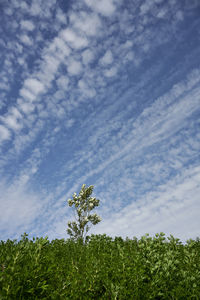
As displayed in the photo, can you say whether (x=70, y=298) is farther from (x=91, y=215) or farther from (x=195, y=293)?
(x=91, y=215)

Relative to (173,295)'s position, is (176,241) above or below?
above

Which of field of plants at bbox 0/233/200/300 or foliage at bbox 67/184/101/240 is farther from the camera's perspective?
foliage at bbox 67/184/101/240

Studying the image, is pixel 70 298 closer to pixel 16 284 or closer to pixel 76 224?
pixel 16 284

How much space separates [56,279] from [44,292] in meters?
0.63

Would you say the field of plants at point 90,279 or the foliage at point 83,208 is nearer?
the field of plants at point 90,279

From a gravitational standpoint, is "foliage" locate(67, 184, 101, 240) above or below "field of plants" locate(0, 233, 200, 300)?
above

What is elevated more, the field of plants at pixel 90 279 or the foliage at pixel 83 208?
the foliage at pixel 83 208

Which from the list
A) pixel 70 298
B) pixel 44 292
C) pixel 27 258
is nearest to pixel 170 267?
pixel 70 298

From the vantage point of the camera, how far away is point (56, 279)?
518 centimetres

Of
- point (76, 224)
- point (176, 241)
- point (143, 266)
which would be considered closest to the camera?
point (143, 266)

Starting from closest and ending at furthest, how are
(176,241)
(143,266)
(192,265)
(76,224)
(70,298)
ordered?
(70,298) → (143,266) → (192,265) → (176,241) → (76,224)

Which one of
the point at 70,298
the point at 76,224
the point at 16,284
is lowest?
the point at 70,298

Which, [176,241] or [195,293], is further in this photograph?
[176,241]

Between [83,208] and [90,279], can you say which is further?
[83,208]
